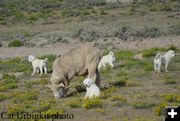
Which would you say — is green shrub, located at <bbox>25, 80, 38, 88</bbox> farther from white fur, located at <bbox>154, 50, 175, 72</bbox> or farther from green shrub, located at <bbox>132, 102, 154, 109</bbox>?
green shrub, located at <bbox>132, 102, 154, 109</bbox>

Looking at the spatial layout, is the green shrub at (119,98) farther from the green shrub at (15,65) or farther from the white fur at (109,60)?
the green shrub at (15,65)

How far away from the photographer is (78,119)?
1623cm

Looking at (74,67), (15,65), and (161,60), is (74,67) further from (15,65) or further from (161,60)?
(15,65)

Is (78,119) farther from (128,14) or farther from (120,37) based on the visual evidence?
(128,14)

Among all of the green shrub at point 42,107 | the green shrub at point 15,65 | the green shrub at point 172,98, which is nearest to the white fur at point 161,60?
the green shrub at point 172,98

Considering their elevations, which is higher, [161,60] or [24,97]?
[161,60]

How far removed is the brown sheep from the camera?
749 inches

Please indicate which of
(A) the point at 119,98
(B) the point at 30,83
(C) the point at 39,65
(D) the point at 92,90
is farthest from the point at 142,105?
(C) the point at 39,65

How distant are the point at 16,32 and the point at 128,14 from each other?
49.5 ft

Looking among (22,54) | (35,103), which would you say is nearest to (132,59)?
(22,54)

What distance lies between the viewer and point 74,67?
63.1 feet

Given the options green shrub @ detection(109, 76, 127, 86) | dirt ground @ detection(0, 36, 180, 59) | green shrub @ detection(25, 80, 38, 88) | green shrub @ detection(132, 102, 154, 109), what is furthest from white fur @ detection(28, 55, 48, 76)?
green shrub @ detection(132, 102, 154, 109)

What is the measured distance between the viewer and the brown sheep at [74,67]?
19.0 m

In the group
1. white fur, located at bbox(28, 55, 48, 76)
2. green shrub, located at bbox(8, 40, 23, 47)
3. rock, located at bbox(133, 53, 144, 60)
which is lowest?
green shrub, located at bbox(8, 40, 23, 47)
